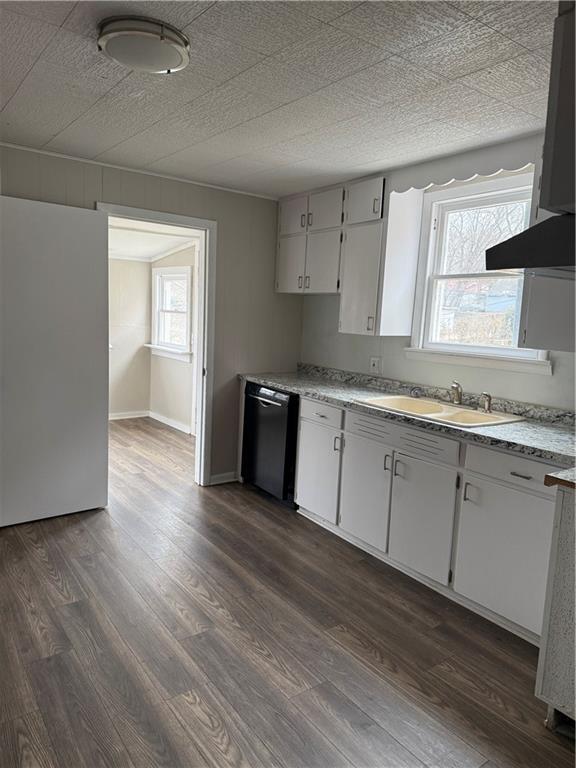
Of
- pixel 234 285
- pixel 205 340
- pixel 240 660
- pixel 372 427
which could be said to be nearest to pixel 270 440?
pixel 205 340

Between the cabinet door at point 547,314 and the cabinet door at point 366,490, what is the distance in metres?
1.00

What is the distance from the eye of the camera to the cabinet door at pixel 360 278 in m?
3.59

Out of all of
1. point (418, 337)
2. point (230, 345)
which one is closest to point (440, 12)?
point (418, 337)

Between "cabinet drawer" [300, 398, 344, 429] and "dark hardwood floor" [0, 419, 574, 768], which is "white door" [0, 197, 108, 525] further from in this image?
"cabinet drawer" [300, 398, 344, 429]

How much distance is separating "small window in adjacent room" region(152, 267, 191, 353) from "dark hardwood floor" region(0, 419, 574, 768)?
320 centimetres

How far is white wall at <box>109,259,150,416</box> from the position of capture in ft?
21.9

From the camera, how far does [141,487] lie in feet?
14.1

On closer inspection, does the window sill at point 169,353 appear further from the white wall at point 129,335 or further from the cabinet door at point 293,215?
the cabinet door at point 293,215

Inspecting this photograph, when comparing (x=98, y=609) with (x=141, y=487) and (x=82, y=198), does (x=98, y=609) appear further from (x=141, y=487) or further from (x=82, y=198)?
(x=82, y=198)

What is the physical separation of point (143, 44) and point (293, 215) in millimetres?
2512

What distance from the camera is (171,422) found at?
21.4ft

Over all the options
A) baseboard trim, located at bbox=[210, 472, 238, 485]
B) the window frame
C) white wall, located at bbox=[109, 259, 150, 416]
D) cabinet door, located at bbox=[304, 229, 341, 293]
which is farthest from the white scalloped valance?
white wall, located at bbox=[109, 259, 150, 416]

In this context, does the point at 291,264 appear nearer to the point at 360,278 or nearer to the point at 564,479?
the point at 360,278

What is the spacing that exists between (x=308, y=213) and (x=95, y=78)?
7.04 ft
